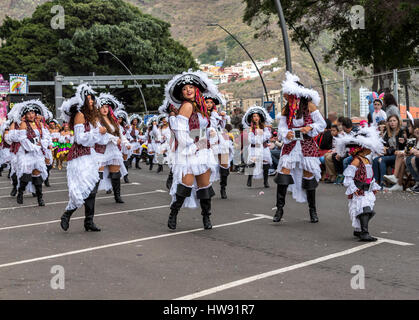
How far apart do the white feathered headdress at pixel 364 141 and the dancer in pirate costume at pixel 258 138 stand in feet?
20.9

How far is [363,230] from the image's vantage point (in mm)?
7473

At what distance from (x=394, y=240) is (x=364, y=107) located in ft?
33.8

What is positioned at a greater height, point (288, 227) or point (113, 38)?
point (113, 38)

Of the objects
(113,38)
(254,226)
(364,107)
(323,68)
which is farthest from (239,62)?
(254,226)

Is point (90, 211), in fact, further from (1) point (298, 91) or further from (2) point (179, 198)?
(1) point (298, 91)

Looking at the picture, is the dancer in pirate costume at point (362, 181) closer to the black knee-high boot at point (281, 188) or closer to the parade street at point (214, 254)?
the parade street at point (214, 254)

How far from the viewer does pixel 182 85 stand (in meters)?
8.55

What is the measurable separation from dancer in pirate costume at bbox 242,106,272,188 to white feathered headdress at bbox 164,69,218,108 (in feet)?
18.2

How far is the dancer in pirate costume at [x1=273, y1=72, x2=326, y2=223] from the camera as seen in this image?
8.95 m

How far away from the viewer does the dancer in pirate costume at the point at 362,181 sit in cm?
750

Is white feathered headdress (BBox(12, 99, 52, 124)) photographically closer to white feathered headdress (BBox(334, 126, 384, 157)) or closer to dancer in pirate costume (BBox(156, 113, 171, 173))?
white feathered headdress (BBox(334, 126, 384, 157))
